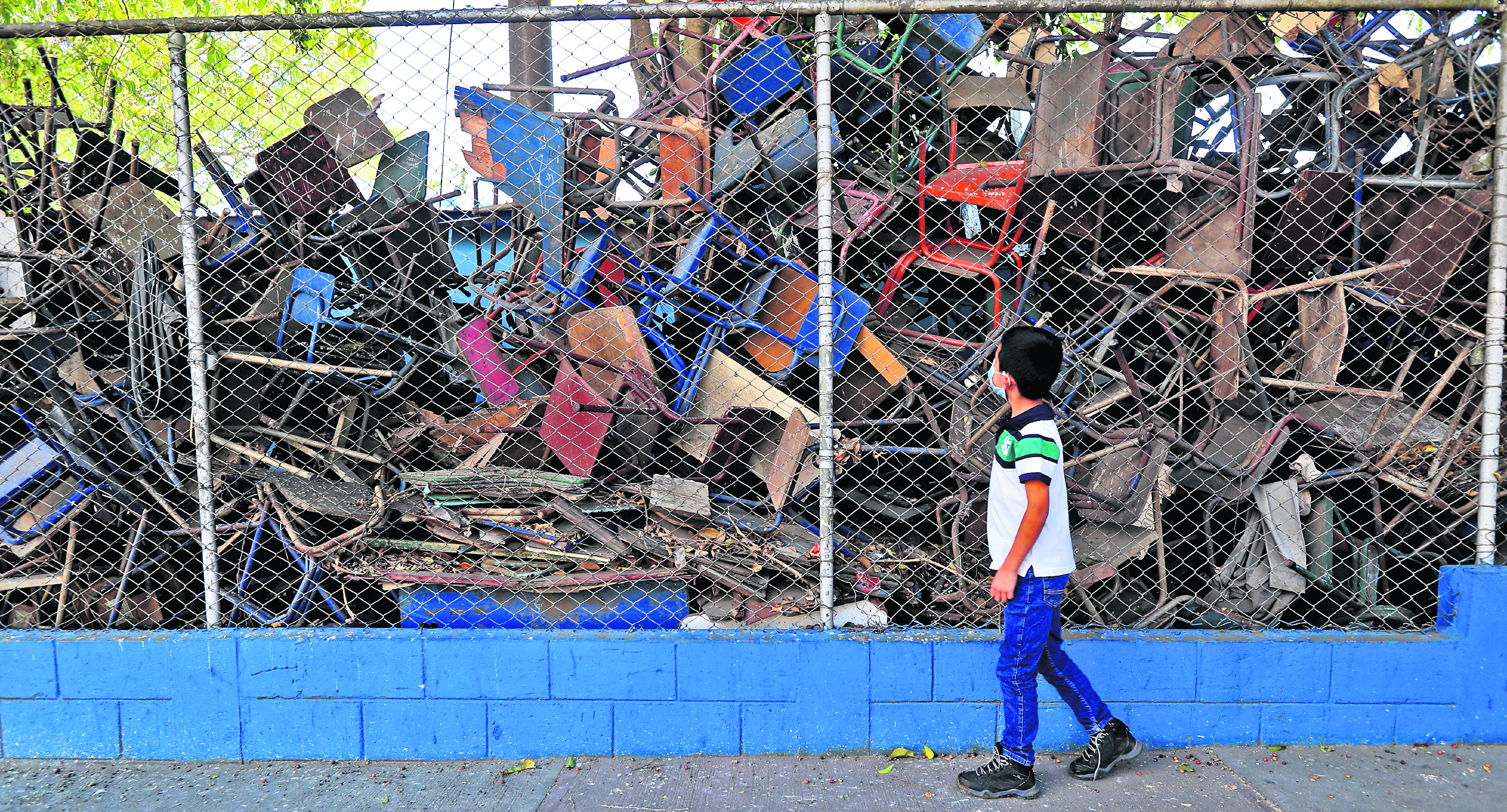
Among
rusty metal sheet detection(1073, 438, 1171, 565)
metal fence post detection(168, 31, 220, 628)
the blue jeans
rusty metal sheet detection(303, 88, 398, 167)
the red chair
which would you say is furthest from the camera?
rusty metal sheet detection(303, 88, 398, 167)

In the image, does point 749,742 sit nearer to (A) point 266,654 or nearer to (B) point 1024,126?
(A) point 266,654

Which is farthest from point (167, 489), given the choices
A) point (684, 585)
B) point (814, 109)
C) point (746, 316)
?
point (814, 109)

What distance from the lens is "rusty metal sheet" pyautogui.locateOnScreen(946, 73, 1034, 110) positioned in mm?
3439

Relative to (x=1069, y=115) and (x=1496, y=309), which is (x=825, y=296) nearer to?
(x=1069, y=115)

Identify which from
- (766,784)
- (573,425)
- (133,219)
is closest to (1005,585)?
(766,784)

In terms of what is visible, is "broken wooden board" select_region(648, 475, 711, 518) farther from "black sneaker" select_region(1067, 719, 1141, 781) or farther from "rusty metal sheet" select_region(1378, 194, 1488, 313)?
"rusty metal sheet" select_region(1378, 194, 1488, 313)

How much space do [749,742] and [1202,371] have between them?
7.86ft

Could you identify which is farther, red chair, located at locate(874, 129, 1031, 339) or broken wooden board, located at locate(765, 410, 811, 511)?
red chair, located at locate(874, 129, 1031, 339)

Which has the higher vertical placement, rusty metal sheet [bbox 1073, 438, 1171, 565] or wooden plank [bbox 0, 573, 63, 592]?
rusty metal sheet [bbox 1073, 438, 1171, 565]

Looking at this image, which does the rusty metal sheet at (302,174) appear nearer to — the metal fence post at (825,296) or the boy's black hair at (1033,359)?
the metal fence post at (825,296)

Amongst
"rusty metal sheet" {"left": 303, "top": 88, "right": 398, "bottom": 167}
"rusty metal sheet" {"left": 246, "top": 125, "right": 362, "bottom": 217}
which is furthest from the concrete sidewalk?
"rusty metal sheet" {"left": 303, "top": 88, "right": 398, "bottom": 167}

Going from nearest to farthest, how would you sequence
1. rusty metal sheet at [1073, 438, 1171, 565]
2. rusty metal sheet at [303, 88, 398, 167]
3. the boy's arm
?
the boy's arm
rusty metal sheet at [1073, 438, 1171, 565]
rusty metal sheet at [303, 88, 398, 167]

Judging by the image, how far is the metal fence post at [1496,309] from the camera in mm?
2988

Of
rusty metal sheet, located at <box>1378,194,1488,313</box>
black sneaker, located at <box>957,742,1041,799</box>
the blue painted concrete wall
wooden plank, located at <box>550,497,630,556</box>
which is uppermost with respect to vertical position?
rusty metal sheet, located at <box>1378,194,1488,313</box>
